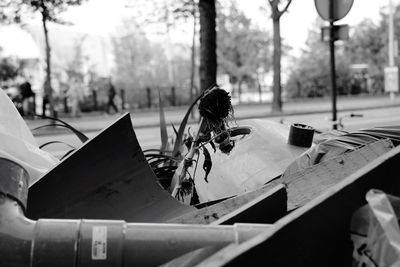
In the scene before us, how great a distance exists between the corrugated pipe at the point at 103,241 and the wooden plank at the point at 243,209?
175 millimetres

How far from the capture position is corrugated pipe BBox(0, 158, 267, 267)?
1.27 metres

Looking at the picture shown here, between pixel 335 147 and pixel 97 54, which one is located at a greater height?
pixel 97 54

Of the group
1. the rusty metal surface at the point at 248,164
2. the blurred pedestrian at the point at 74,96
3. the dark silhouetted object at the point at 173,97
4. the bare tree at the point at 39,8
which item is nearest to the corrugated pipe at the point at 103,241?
the rusty metal surface at the point at 248,164

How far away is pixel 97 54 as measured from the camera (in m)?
34.6

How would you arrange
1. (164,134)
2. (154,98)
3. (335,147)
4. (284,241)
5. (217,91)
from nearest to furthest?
(284,241), (335,147), (217,91), (164,134), (154,98)

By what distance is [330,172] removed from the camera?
5.80 ft

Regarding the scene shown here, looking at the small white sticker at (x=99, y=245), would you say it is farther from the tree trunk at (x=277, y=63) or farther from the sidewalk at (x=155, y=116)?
the tree trunk at (x=277, y=63)

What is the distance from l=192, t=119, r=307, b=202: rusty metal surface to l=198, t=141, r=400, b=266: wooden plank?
1018 millimetres

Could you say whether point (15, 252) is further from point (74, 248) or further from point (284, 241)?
point (284, 241)

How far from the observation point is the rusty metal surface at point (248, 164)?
2512mm

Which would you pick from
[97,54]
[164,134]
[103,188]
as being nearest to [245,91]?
[97,54]

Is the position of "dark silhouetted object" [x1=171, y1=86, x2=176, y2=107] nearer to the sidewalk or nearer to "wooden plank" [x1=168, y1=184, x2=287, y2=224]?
the sidewalk

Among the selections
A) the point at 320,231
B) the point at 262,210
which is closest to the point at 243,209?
the point at 262,210

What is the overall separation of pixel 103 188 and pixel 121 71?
27.8 meters
